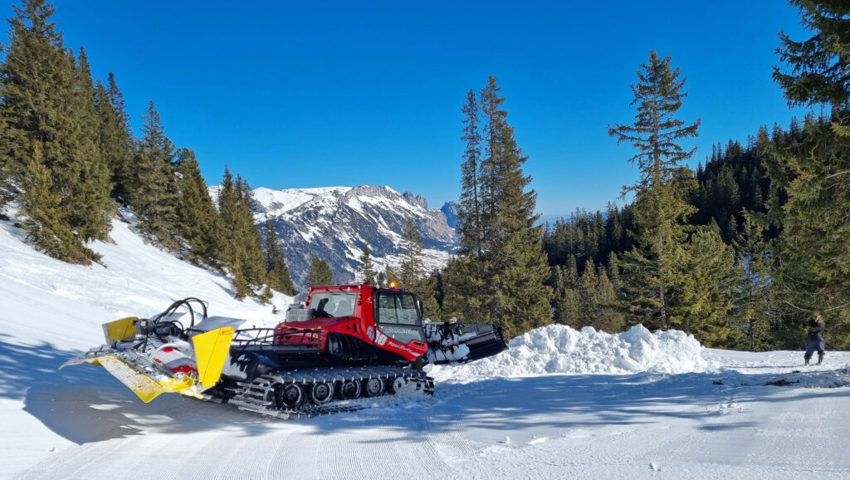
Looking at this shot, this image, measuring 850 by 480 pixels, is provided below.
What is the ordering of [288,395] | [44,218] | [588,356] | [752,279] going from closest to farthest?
[288,395] < [588,356] < [44,218] < [752,279]

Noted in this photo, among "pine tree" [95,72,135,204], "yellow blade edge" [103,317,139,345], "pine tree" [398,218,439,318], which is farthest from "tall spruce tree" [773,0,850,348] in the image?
"pine tree" [95,72,135,204]

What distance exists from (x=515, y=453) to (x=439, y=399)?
3.64 meters

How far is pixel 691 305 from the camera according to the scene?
69.6 feet

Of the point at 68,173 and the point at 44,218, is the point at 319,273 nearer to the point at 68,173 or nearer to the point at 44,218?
the point at 68,173

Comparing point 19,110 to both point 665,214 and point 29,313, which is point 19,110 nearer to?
point 29,313

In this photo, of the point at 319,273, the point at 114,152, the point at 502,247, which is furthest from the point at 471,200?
the point at 319,273

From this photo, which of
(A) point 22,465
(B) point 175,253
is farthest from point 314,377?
(B) point 175,253

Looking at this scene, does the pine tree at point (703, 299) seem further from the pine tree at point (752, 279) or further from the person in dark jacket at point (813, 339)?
the pine tree at point (752, 279)

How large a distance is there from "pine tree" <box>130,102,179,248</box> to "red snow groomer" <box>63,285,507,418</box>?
33.2 m

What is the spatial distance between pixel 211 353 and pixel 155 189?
36678 millimetres

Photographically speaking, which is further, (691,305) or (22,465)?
(691,305)

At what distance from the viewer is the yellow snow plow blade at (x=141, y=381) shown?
5.66 metres

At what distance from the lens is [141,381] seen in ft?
18.9

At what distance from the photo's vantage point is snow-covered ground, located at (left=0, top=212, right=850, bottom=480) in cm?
437
